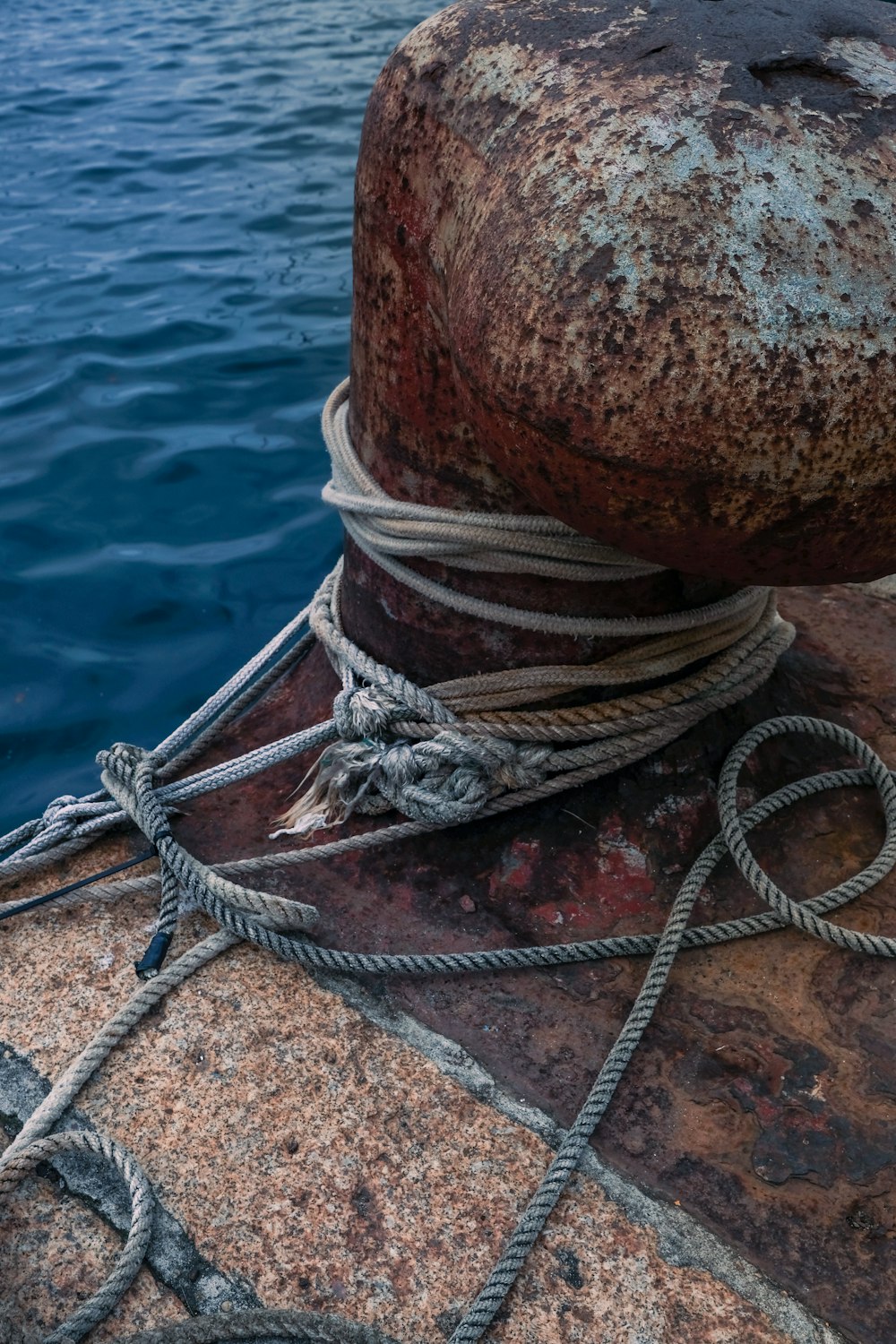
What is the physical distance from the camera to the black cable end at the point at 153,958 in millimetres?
Result: 1688

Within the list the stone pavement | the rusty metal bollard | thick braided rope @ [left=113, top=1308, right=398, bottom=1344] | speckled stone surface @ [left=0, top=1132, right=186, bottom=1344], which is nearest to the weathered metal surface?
the stone pavement

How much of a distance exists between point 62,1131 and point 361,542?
96 centimetres

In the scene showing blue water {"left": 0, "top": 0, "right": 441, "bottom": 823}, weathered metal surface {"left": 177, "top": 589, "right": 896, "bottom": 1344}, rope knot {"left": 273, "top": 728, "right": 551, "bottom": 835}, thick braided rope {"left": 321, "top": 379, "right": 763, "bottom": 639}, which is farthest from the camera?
blue water {"left": 0, "top": 0, "right": 441, "bottom": 823}

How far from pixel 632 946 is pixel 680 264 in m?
0.98

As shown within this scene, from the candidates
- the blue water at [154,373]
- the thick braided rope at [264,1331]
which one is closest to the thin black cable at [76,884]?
the thick braided rope at [264,1331]

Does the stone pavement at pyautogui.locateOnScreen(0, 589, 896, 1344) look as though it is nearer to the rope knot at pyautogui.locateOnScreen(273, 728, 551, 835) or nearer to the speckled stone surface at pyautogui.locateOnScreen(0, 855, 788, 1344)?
the speckled stone surface at pyautogui.locateOnScreen(0, 855, 788, 1344)

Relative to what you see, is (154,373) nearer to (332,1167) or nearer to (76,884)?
(76,884)

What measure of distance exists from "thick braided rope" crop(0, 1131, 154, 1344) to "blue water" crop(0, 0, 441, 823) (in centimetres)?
139

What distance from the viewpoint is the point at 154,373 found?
448 cm

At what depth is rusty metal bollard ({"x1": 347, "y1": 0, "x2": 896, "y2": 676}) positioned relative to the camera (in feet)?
3.78

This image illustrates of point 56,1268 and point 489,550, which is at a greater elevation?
point 489,550

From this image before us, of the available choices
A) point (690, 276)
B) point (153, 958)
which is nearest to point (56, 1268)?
point (153, 958)

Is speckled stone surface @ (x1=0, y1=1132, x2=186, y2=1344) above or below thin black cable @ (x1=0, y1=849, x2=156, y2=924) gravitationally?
below

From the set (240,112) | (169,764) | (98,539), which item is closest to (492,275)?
(169,764)
